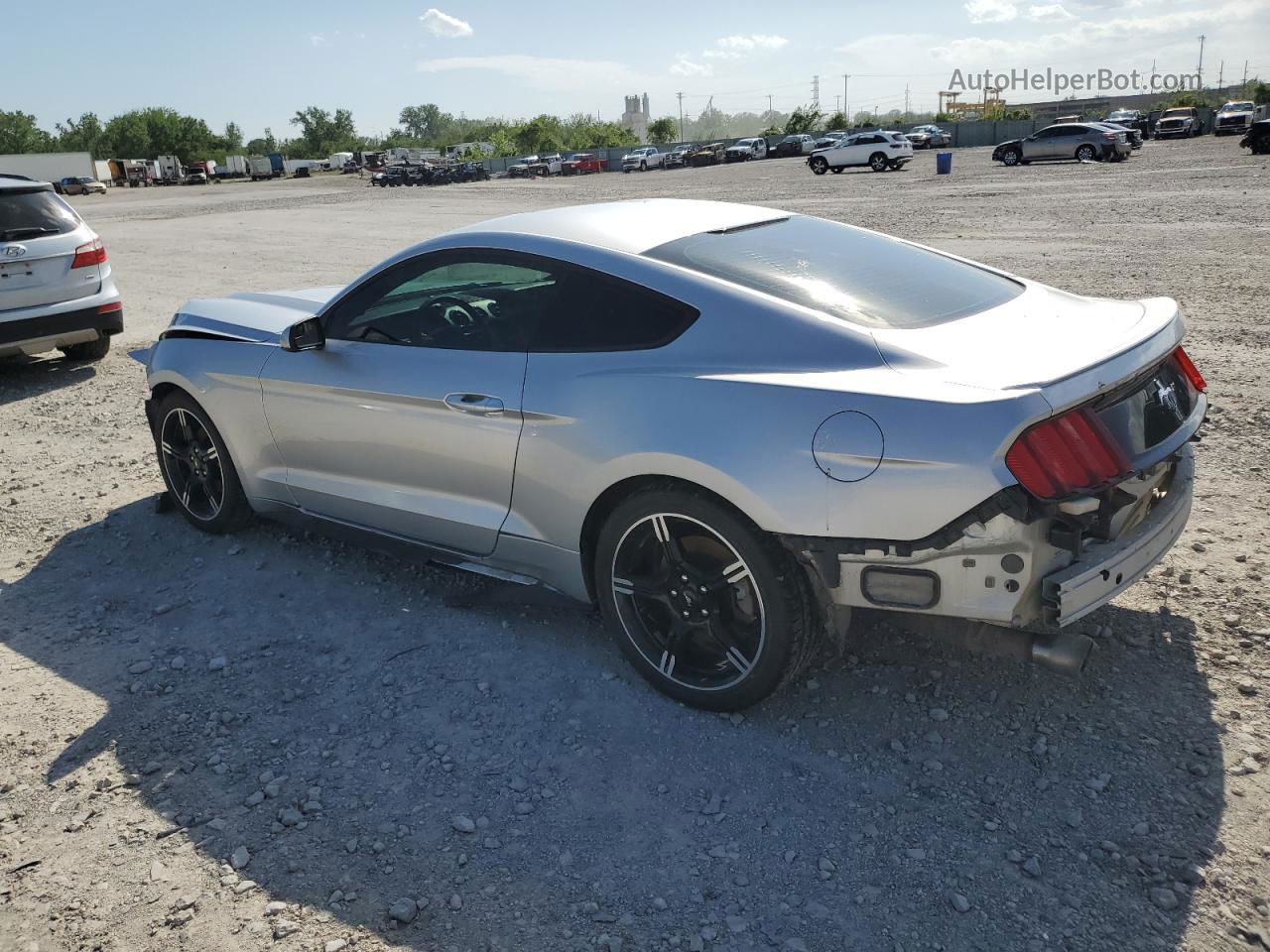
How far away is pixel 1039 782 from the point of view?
3.01m

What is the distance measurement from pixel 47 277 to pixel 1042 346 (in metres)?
8.38

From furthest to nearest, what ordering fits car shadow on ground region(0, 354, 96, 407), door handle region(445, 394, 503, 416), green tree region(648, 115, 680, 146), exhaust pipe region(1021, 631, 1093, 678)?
green tree region(648, 115, 680, 146) < car shadow on ground region(0, 354, 96, 407) < door handle region(445, 394, 503, 416) < exhaust pipe region(1021, 631, 1093, 678)

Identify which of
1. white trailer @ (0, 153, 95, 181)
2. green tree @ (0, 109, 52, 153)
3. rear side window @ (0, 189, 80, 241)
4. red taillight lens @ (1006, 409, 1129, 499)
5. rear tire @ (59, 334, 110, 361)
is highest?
green tree @ (0, 109, 52, 153)

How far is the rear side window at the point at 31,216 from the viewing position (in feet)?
27.7

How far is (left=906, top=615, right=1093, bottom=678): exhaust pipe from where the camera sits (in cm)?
305

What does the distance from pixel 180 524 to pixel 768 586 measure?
374cm

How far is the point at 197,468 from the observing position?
520cm

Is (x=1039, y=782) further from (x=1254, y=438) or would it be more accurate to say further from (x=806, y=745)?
Answer: (x=1254, y=438)

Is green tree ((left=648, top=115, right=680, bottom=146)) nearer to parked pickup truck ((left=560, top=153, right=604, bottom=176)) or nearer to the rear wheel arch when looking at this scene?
parked pickup truck ((left=560, top=153, right=604, bottom=176))

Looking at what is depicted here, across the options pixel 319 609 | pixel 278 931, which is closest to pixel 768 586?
pixel 278 931

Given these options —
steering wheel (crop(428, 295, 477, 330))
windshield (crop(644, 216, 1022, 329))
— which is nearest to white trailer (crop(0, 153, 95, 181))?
steering wheel (crop(428, 295, 477, 330))

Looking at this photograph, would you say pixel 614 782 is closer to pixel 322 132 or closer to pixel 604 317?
pixel 604 317

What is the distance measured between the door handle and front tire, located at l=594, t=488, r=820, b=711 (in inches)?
25.0

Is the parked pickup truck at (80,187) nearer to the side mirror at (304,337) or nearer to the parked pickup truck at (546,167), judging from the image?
the parked pickup truck at (546,167)
